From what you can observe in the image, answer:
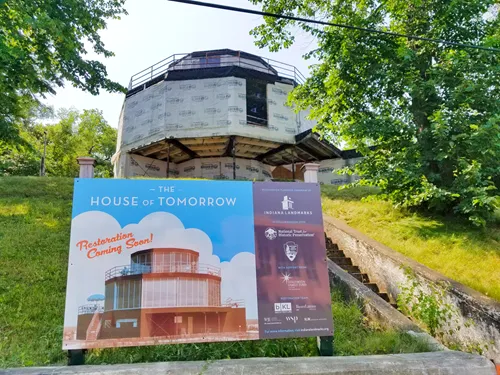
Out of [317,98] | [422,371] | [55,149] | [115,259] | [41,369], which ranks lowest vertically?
[422,371]

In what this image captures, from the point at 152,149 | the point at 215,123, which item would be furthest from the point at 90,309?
the point at 152,149

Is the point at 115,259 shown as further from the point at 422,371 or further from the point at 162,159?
the point at 162,159

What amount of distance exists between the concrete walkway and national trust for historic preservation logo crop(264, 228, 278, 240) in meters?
1.09

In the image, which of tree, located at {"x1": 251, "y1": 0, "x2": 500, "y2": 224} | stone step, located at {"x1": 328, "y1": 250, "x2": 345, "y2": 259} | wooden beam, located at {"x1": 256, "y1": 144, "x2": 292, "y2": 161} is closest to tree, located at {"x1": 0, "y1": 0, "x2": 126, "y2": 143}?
tree, located at {"x1": 251, "y1": 0, "x2": 500, "y2": 224}

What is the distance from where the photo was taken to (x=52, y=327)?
3576 mm

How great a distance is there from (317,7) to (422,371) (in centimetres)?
938

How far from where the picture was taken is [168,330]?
2801 mm

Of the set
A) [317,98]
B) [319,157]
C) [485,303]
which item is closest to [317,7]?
[317,98]

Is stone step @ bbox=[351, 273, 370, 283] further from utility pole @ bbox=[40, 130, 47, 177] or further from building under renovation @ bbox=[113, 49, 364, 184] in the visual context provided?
utility pole @ bbox=[40, 130, 47, 177]

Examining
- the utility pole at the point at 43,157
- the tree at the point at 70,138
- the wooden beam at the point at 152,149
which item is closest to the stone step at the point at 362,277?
the wooden beam at the point at 152,149

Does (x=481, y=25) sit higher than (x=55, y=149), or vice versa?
(x=55, y=149)

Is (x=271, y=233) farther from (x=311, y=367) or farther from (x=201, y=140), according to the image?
(x=201, y=140)

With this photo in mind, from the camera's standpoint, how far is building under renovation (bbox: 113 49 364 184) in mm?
17281

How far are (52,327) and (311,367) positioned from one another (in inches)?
113
